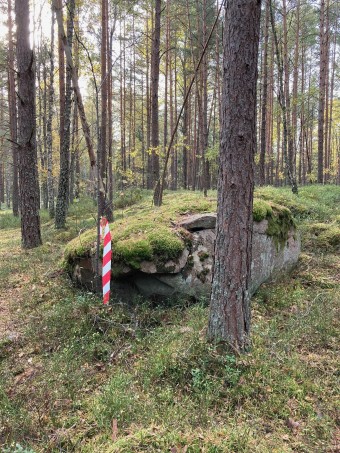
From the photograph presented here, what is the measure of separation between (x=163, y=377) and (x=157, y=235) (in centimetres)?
207

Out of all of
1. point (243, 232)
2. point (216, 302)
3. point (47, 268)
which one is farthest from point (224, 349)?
point (47, 268)

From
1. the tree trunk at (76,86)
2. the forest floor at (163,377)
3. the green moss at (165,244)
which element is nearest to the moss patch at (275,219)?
the forest floor at (163,377)

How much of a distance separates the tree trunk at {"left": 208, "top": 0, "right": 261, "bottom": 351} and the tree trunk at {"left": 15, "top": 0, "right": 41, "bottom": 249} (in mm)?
6335

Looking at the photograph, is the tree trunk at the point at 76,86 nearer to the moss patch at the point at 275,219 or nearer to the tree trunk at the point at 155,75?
the moss patch at the point at 275,219

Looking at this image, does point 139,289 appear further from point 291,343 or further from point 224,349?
point 291,343

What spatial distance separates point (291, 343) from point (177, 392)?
1552 mm

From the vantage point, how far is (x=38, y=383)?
3330 mm

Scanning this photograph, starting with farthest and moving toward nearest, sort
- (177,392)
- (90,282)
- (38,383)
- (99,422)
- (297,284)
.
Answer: (297,284) < (90,282) < (38,383) < (177,392) < (99,422)

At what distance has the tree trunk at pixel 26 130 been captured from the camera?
7.88m

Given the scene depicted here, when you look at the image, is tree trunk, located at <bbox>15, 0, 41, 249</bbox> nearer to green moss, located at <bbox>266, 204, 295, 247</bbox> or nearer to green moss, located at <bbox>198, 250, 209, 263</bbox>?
green moss, located at <bbox>198, 250, 209, 263</bbox>

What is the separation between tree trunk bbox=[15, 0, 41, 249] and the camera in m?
7.88

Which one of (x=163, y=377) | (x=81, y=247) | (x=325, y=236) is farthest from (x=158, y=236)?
(x=325, y=236)

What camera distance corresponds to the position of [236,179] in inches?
125

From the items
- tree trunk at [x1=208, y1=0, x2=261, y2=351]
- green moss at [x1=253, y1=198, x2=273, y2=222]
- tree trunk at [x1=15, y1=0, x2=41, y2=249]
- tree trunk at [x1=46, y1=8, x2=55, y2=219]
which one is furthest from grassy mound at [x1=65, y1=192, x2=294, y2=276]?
tree trunk at [x1=46, y1=8, x2=55, y2=219]
